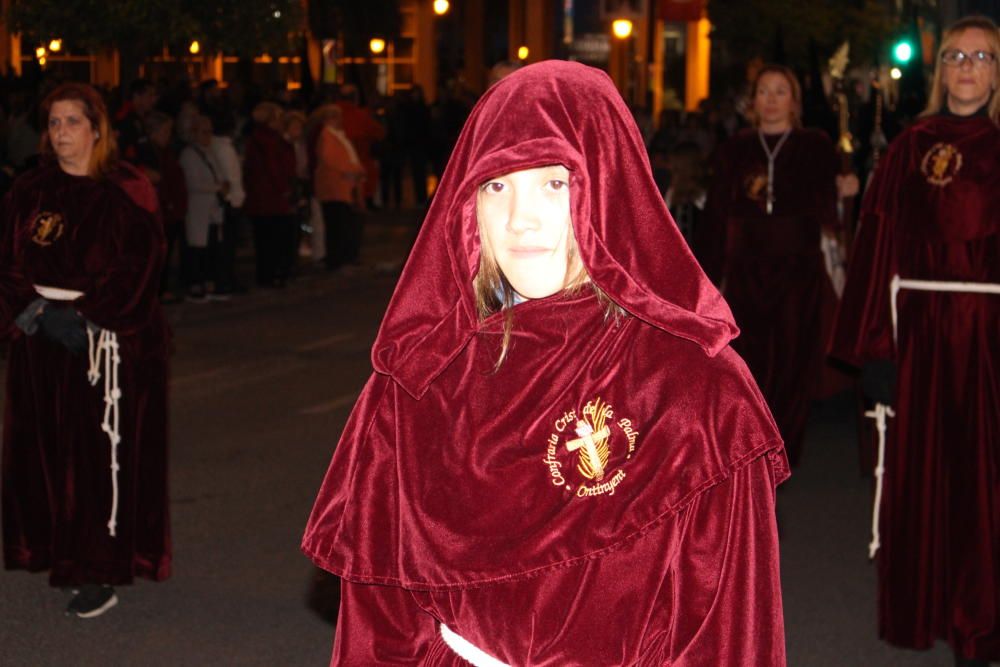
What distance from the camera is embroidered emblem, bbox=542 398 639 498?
2773 millimetres

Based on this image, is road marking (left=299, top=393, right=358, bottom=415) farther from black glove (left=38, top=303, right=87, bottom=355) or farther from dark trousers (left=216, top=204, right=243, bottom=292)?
dark trousers (left=216, top=204, right=243, bottom=292)

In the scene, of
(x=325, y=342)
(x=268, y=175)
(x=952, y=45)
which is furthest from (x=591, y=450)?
(x=268, y=175)

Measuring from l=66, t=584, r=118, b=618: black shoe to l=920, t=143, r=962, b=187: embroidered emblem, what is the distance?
365cm

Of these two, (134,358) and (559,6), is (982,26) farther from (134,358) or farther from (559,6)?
(559,6)

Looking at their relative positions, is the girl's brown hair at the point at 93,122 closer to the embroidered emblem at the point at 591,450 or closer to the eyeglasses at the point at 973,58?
the eyeglasses at the point at 973,58

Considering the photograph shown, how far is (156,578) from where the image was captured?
7148 mm

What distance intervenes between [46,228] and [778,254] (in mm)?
4136

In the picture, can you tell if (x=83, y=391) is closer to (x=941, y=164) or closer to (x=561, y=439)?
(x=941, y=164)

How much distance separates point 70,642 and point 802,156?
14.8 feet

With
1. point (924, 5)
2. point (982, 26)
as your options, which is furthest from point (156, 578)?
point (924, 5)

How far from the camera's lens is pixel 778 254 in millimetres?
9297

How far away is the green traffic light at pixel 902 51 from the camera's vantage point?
15500 millimetres

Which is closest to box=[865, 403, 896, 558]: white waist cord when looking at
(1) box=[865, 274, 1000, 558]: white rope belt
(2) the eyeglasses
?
(1) box=[865, 274, 1000, 558]: white rope belt

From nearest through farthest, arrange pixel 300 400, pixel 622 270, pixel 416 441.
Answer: pixel 622 270
pixel 416 441
pixel 300 400
